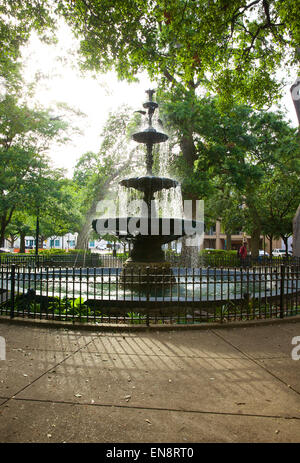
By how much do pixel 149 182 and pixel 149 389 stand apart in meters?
6.93

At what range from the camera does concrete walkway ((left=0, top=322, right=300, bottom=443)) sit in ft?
9.00

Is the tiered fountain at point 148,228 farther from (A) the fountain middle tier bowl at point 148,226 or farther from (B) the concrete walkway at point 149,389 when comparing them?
(B) the concrete walkway at point 149,389

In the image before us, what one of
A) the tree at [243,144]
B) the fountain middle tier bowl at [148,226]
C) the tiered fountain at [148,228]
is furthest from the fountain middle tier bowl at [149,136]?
the tree at [243,144]

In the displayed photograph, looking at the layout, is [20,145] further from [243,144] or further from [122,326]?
[122,326]

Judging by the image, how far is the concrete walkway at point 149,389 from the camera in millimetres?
2744

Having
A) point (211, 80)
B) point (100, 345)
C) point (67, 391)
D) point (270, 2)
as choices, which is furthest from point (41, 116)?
point (67, 391)

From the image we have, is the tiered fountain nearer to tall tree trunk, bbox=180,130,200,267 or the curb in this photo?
the curb

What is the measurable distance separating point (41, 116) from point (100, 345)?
57.4 feet

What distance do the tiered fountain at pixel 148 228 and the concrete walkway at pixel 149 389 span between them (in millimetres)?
3520

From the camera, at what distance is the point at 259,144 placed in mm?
20875

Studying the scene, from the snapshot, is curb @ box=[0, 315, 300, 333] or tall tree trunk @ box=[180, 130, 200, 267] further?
tall tree trunk @ box=[180, 130, 200, 267]

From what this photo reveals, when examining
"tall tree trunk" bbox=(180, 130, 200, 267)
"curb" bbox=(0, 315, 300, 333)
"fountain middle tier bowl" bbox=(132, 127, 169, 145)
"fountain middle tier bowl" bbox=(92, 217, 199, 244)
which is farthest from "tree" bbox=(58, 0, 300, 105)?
"tall tree trunk" bbox=(180, 130, 200, 267)

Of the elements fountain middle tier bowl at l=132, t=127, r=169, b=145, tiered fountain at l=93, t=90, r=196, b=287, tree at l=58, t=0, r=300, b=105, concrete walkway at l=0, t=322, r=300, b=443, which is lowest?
concrete walkway at l=0, t=322, r=300, b=443

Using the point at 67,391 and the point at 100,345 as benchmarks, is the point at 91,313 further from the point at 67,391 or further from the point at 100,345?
the point at 67,391
